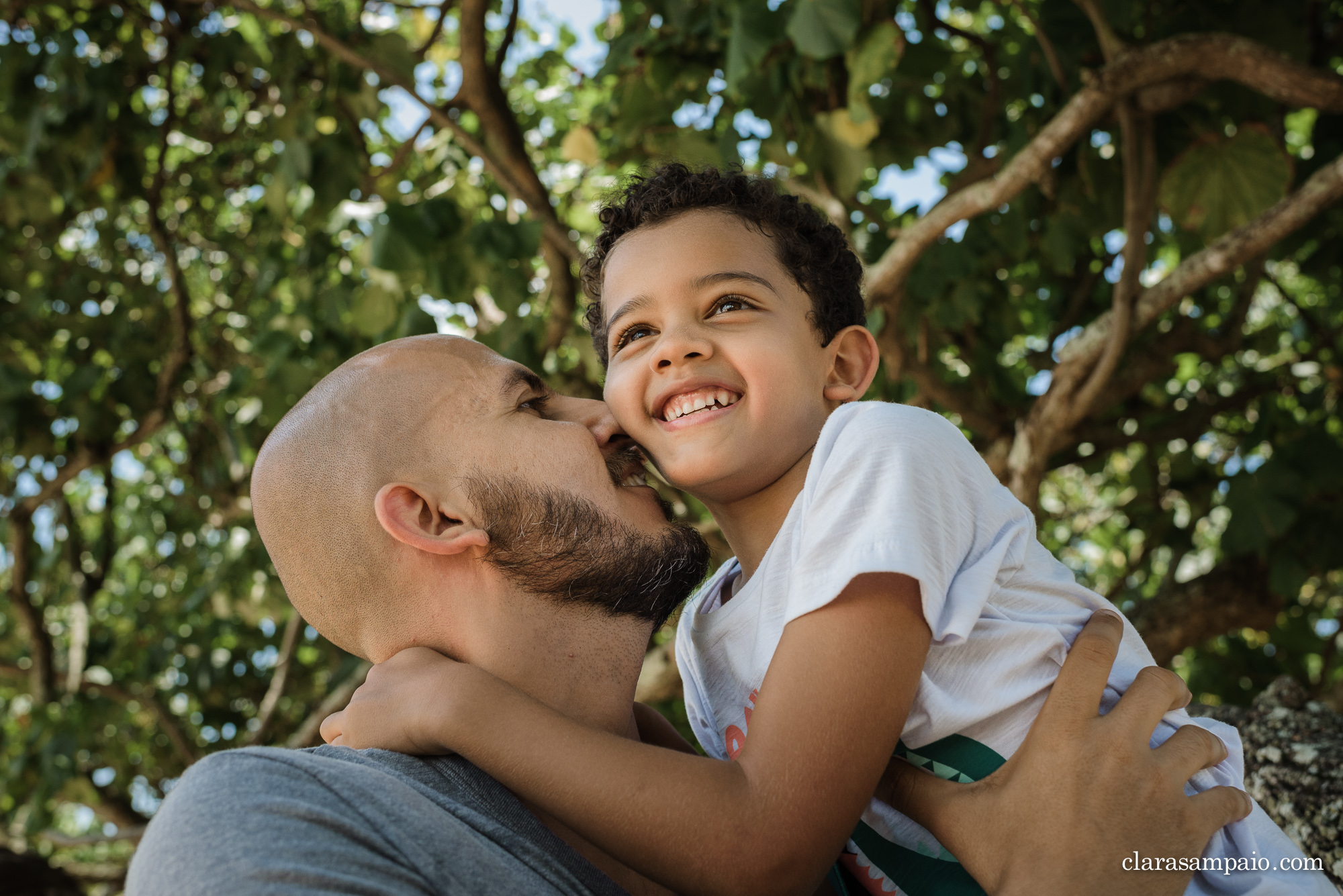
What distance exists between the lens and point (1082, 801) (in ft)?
4.61

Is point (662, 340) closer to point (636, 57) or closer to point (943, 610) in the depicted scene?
point (943, 610)

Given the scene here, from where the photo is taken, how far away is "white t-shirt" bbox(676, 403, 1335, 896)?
1355mm

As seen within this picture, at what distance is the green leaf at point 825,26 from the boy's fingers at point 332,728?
82.3 inches

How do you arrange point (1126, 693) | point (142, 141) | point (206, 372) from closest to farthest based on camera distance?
point (1126, 693), point (142, 141), point (206, 372)

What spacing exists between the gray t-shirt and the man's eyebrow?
628 millimetres

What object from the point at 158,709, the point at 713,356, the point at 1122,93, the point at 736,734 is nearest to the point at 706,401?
the point at 713,356

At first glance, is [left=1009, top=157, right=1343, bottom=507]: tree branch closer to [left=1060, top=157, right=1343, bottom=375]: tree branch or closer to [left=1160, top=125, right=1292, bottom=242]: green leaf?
[left=1060, top=157, right=1343, bottom=375]: tree branch

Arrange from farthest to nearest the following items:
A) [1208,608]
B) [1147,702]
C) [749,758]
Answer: [1208,608]
[1147,702]
[749,758]

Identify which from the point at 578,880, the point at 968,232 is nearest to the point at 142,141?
the point at 968,232

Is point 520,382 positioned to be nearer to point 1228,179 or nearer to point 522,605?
point 522,605

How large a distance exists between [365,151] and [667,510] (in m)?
2.59

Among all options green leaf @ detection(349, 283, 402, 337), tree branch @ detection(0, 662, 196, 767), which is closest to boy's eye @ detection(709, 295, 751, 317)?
green leaf @ detection(349, 283, 402, 337)

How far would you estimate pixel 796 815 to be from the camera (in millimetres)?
1232

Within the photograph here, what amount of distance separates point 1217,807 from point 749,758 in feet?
2.36
